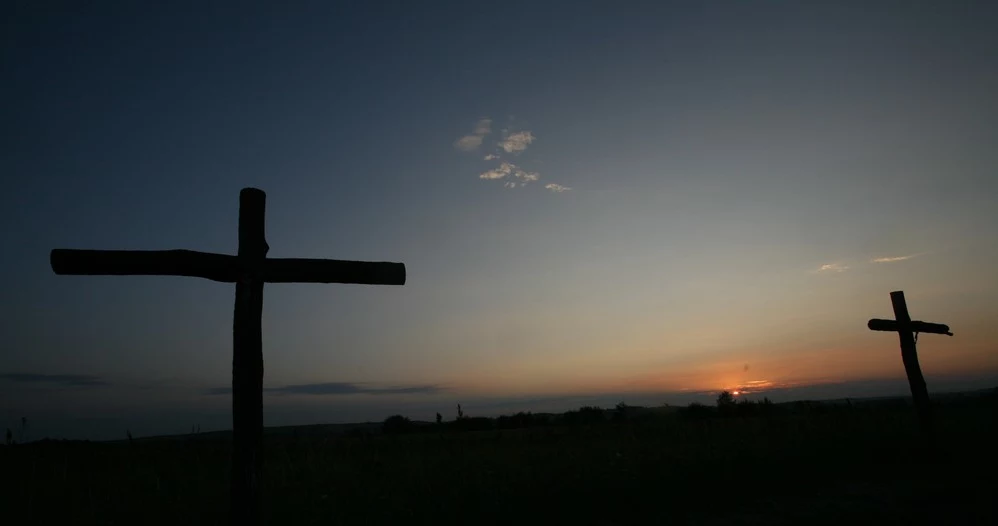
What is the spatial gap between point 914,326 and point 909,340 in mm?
373

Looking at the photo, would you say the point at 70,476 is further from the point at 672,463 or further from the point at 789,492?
the point at 789,492

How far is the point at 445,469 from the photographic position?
10.5m

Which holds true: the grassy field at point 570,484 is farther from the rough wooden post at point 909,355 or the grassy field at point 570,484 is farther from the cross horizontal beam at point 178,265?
the cross horizontal beam at point 178,265

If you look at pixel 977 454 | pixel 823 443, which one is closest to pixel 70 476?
pixel 823 443

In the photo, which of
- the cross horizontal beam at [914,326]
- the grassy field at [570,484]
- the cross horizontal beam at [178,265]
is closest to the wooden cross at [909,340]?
the cross horizontal beam at [914,326]

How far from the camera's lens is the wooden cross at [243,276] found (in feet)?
16.7

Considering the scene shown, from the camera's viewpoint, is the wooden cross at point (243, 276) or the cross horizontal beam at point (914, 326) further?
the cross horizontal beam at point (914, 326)

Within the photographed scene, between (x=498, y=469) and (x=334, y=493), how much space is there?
9.93ft

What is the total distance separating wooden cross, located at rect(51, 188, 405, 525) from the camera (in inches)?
201

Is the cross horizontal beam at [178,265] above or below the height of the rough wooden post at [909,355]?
above

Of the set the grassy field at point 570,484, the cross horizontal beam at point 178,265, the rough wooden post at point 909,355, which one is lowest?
the grassy field at point 570,484

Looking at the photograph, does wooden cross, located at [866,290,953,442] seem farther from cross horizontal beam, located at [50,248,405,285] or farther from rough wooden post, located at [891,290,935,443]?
cross horizontal beam, located at [50,248,405,285]

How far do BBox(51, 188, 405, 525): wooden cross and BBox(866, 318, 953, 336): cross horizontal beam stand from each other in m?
12.6

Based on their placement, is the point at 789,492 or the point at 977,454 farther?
the point at 977,454
